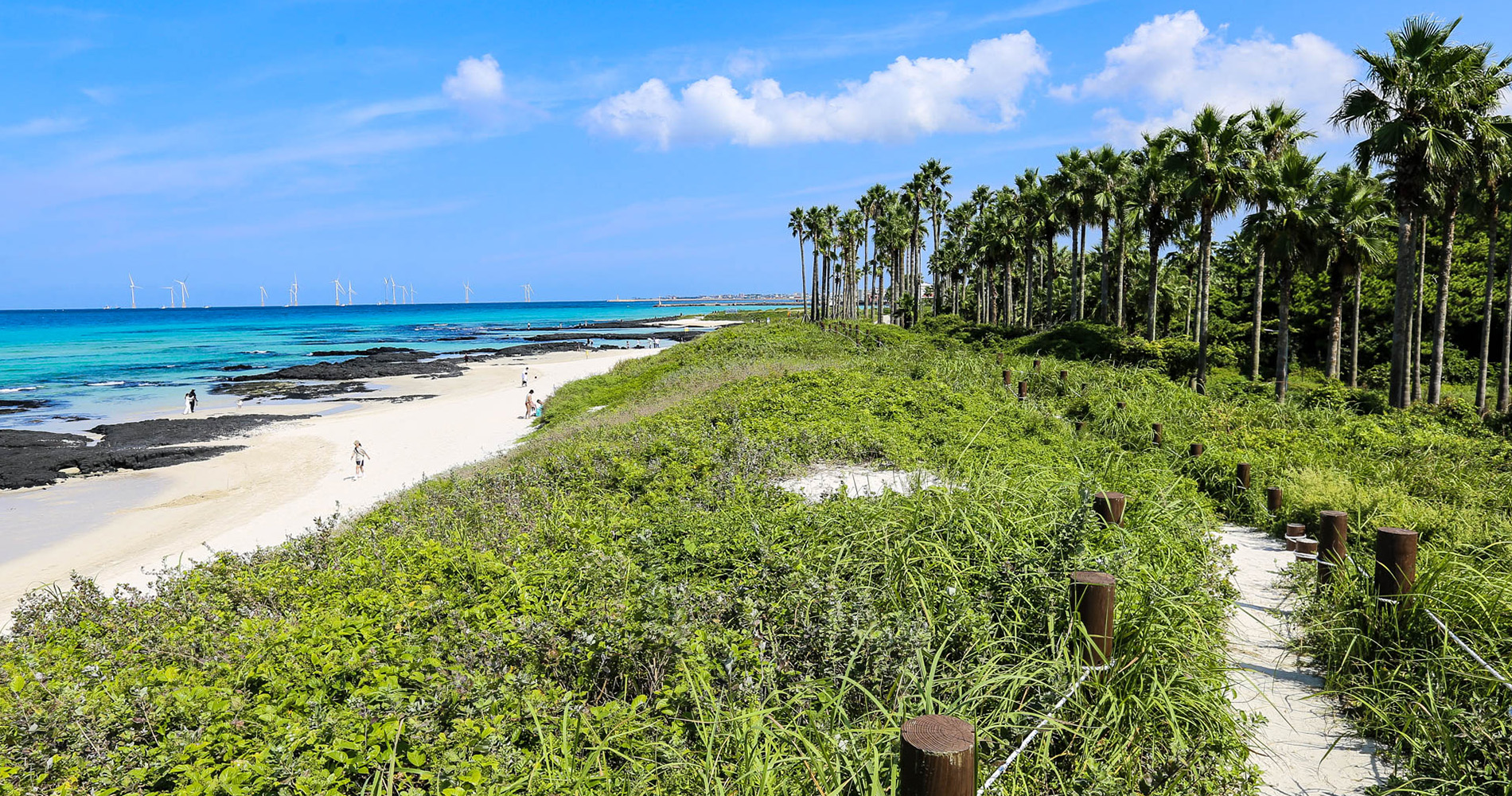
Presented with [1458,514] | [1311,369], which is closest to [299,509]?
[1458,514]

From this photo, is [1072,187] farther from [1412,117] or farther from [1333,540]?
[1333,540]

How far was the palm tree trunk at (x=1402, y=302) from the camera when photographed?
2088cm

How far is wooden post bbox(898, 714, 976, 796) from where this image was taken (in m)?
2.14

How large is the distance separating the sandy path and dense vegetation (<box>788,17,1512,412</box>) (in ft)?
66.7

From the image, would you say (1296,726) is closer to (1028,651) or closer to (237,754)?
(1028,651)

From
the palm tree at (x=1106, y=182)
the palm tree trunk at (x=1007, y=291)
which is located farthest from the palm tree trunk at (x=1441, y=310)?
the palm tree trunk at (x=1007, y=291)

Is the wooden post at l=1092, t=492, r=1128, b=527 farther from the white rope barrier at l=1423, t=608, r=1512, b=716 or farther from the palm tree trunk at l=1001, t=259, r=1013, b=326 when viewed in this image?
the palm tree trunk at l=1001, t=259, r=1013, b=326

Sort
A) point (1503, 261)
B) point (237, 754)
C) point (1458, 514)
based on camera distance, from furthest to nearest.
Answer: point (1503, 261) → point (1458, 514) → point (237, 754)

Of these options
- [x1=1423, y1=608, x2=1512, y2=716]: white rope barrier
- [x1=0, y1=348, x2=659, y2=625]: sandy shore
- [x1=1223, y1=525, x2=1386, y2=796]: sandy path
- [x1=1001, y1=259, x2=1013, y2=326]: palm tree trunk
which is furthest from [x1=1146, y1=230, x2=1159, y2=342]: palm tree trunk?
[x1=1423, y1=608, x2=1512, y2=716]: white rope barrier

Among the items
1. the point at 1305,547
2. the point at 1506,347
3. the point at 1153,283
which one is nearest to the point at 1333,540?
the point at 1305,547

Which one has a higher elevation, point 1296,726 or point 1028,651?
point 1028,651

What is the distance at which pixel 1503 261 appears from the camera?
3444cm

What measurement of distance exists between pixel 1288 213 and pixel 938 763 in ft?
95.5

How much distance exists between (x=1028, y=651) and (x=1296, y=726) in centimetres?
166
